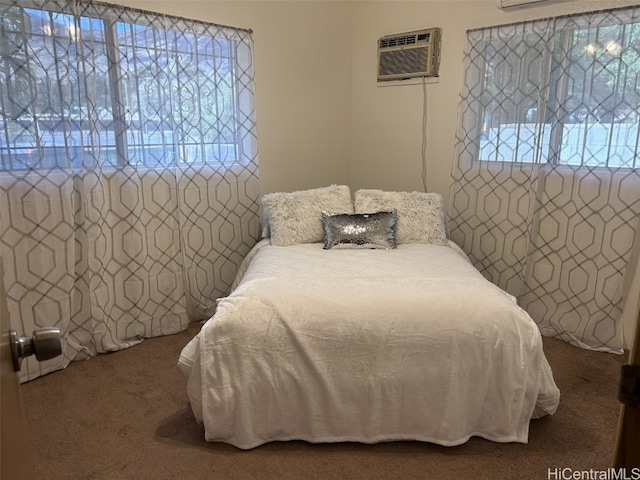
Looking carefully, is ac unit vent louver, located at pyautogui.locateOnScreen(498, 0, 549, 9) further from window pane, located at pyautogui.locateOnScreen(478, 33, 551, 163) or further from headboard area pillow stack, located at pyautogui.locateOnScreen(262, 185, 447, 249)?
headboard area pillow stack, located at pyautogui.locateOnScreen(262, 185, 447, 249)

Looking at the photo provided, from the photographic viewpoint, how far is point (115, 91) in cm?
271

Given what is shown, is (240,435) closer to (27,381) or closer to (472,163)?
(27,381)

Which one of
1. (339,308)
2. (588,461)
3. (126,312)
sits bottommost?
(588,461)

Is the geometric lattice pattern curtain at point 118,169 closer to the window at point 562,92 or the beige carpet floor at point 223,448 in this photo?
the beige carpet floor at point 223,448

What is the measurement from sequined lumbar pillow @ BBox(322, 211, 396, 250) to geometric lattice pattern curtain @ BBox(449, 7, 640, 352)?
789 millimetres

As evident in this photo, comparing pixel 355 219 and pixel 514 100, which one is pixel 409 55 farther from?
pixel 355 219

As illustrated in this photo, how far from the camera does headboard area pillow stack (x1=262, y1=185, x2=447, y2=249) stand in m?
2.90

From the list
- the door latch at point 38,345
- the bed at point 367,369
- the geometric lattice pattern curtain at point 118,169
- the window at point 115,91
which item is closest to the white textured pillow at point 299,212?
the geometric lattice pattern curtain at point 118,169

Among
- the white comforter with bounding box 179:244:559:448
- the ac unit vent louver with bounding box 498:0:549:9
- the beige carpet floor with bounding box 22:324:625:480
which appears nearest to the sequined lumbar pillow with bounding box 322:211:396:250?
the white comforter with bounding box 179:244:559:448

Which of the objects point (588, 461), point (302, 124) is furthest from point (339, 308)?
point (302, 124)

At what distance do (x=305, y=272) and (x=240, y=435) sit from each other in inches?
30.7

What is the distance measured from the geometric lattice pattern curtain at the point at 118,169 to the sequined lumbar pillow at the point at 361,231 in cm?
81

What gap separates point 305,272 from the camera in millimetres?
2338

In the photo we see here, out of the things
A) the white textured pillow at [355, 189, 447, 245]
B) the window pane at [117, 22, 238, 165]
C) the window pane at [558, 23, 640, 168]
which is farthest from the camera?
the white textured pillow at [355, 189, 447, 245]
